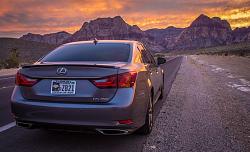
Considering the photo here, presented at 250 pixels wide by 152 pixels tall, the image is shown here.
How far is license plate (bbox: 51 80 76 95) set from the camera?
513cm

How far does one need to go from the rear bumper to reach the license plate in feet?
0.55

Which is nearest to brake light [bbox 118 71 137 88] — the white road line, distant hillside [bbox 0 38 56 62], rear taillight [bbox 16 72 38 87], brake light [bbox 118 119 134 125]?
brake light [bbox 118 119 134 125]

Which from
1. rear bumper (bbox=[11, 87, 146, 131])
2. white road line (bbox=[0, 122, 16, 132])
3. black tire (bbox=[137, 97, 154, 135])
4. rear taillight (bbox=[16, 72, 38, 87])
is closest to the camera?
rear bumper (bbox=[11, 87, 146, 131])

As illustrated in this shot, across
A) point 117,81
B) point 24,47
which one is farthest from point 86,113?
point 24,47

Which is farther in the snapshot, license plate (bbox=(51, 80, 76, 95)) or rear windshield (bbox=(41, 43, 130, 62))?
rear windshield (bbox=(41, 43, 130, 62))

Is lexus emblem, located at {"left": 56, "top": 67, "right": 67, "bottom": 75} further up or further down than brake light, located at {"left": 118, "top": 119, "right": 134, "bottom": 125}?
further up

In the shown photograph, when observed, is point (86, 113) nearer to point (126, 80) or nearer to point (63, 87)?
point (63, 87)

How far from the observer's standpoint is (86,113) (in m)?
5.03

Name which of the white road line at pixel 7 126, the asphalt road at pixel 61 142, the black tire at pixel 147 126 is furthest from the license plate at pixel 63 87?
the white road line at pixel 7 126

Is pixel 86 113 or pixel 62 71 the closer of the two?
pixel 86 113

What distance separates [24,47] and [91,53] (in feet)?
275

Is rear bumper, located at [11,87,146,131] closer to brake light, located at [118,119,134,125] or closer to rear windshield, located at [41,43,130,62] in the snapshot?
brake light, located at [118,119,134,125]

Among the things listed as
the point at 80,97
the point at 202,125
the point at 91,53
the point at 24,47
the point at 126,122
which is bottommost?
the point at 24,47

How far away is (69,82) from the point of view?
203 inches
